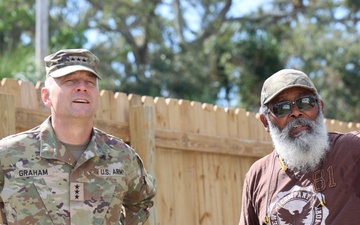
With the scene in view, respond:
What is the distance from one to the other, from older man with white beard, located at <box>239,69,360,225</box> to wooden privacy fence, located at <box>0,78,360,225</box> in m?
1.83

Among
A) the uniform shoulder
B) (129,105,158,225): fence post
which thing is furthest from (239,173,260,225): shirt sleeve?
(129,105,158,225): fence post

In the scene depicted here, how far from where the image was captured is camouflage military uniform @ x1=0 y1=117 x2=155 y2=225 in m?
3.64

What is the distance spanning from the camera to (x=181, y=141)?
21.3 feet

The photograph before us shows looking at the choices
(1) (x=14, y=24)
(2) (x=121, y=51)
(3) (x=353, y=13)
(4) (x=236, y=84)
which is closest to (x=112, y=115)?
(4) (x=236, y=84)

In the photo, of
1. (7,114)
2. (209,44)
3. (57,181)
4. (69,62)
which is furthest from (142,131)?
(209,44)

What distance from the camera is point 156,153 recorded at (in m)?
6.29

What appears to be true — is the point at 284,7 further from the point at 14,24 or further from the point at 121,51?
the point at 14,24

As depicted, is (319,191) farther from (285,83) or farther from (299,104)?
(285,83)

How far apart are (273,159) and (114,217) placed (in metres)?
0.95

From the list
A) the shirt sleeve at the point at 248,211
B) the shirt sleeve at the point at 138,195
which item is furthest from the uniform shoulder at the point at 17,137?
the shirt sleeve at the point at 248,211

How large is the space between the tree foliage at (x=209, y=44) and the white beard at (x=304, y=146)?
11826 mm

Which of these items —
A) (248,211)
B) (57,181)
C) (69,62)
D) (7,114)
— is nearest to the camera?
(57,181)

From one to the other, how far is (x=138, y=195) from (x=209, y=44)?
16.5 metres

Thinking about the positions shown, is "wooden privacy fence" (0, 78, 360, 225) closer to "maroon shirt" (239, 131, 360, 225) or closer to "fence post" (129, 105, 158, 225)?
"fence post" (129, 105, 158, 225)
